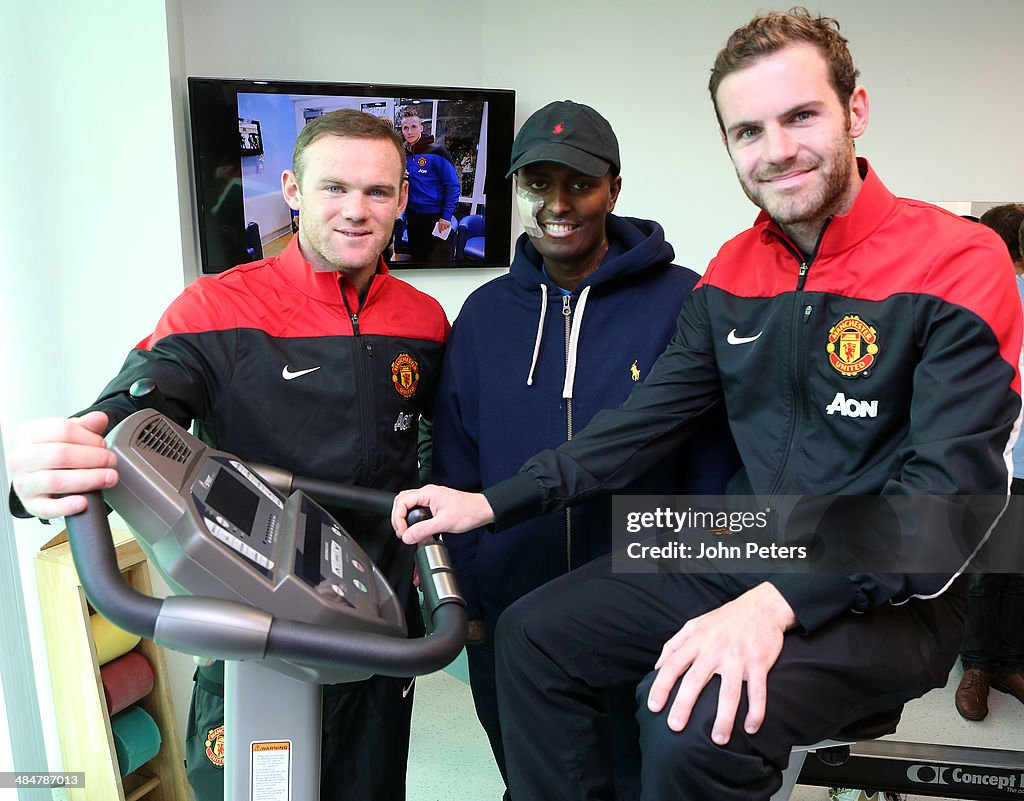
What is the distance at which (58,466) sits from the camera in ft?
3.60

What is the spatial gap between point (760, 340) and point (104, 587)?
44.6 inches

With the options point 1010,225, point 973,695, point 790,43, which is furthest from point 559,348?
point 1010,225

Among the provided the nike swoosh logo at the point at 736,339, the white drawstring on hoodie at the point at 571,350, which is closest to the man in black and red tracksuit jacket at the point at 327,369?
the white drawstring on hoodie at the point at 571,350

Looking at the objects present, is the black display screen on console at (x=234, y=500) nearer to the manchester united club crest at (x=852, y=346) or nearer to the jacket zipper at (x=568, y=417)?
the jacket zipper at (x=568, y=417)

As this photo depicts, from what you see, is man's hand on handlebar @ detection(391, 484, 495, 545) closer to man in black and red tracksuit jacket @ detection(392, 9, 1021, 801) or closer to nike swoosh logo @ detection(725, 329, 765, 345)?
man in black and red tracksuit jacket @ detection(392, 9, 1021, 801)

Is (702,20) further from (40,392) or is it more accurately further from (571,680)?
(571,680)

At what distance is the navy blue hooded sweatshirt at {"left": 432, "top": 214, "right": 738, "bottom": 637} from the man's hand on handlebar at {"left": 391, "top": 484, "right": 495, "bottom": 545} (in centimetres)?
45

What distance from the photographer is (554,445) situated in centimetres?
195

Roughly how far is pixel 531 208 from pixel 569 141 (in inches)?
7.0

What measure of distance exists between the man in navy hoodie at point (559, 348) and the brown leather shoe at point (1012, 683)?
7.51ft

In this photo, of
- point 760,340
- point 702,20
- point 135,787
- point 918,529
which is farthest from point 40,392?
point 702,20

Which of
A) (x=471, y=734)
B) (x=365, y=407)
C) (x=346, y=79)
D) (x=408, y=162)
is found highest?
(x=346, y=79)

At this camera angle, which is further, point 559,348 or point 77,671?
point 77,671

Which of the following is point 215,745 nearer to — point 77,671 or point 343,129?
point 77,671
